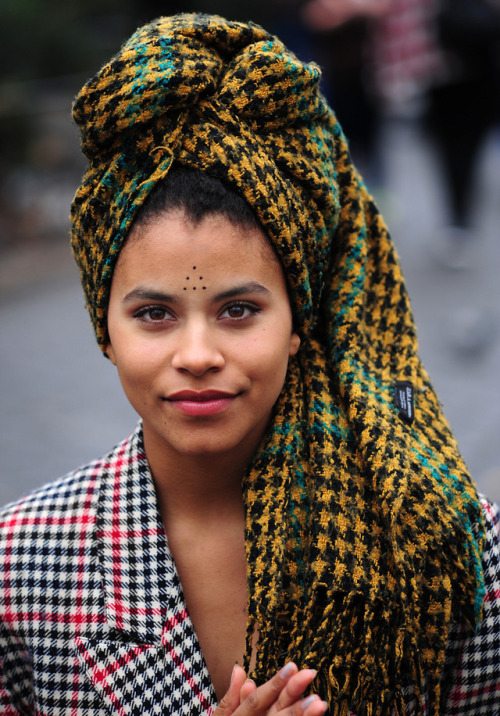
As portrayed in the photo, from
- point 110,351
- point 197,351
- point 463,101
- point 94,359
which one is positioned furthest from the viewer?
point 463,101

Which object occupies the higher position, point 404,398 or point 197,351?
point 197,351

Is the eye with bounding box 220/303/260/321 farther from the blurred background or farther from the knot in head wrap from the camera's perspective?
the blurred background

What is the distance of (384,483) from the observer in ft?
5.68

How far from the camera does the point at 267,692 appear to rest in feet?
5.16

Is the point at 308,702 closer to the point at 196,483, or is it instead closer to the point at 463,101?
the point at 196,483

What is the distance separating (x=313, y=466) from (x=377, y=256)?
1.80 ft

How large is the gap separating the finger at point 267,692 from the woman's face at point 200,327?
46cm

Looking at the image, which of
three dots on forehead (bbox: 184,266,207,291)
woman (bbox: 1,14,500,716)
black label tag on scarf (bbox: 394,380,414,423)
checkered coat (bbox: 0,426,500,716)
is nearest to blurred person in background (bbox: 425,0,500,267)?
woman (bbox: 1,14,500,716)

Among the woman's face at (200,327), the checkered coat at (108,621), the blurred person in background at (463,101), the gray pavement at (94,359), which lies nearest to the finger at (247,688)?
the checkered coat at (108,621)

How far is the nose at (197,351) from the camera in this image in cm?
166

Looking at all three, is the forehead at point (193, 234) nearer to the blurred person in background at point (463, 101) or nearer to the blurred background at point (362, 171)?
the blurred background at point (362, 171)

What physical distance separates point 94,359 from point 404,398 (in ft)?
14.7

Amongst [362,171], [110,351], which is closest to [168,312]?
[110,351]

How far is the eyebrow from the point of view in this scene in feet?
5.58
